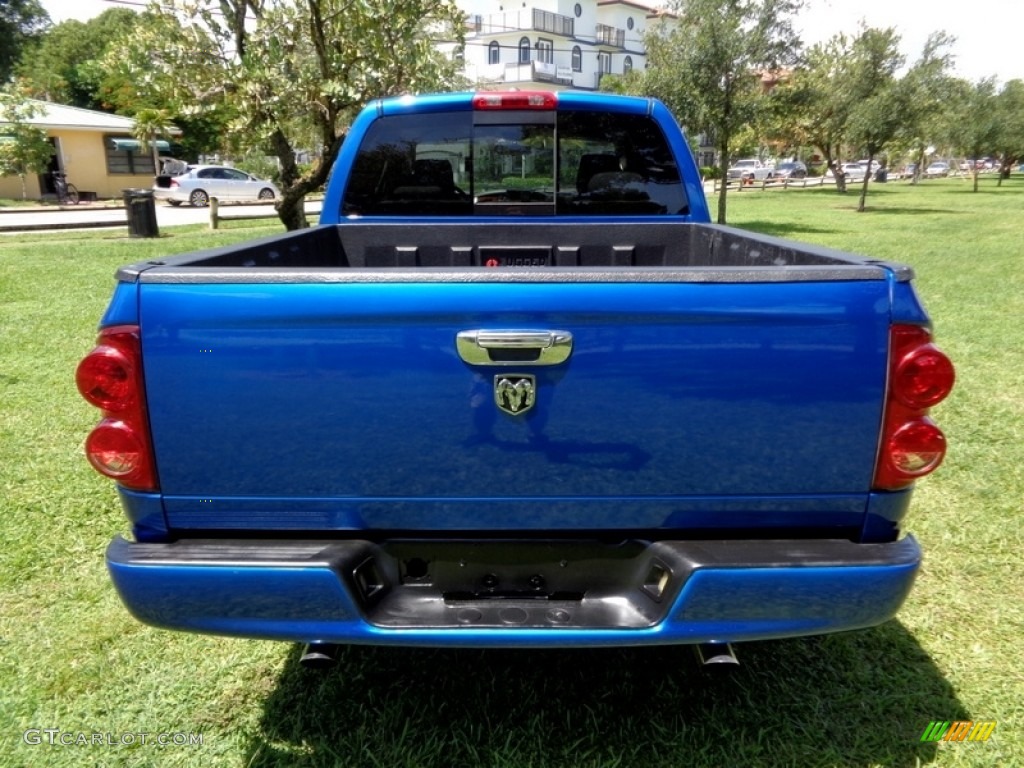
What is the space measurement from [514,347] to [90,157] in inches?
1508

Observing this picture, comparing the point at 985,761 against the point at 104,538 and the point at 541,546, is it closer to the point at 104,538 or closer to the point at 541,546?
the point at 541,546

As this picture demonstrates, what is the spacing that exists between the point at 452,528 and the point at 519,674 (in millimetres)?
1040

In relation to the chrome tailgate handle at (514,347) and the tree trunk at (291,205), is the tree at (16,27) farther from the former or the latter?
the chrome tailgate handle at (514,347)

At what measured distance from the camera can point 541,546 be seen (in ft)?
7.48

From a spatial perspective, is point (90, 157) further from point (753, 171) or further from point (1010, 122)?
point (1010, 122)

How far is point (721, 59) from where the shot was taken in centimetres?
1969

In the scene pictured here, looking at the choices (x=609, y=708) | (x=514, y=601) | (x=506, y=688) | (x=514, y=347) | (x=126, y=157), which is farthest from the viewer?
(x=126, y=157)

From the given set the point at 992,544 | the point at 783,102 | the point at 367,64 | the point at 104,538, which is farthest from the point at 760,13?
the point at 104,538

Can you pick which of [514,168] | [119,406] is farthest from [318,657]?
[514,168]

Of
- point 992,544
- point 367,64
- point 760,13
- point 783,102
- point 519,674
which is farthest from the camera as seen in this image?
point 783,102

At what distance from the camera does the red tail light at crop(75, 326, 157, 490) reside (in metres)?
2.05

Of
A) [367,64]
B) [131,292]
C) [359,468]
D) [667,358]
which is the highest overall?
[367,64]

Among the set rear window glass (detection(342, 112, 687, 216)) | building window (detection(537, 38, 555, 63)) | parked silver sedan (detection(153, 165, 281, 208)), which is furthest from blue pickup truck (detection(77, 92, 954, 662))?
building window (detection(537, 38, 555, 63))

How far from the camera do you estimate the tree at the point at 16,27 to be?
1353 inches
